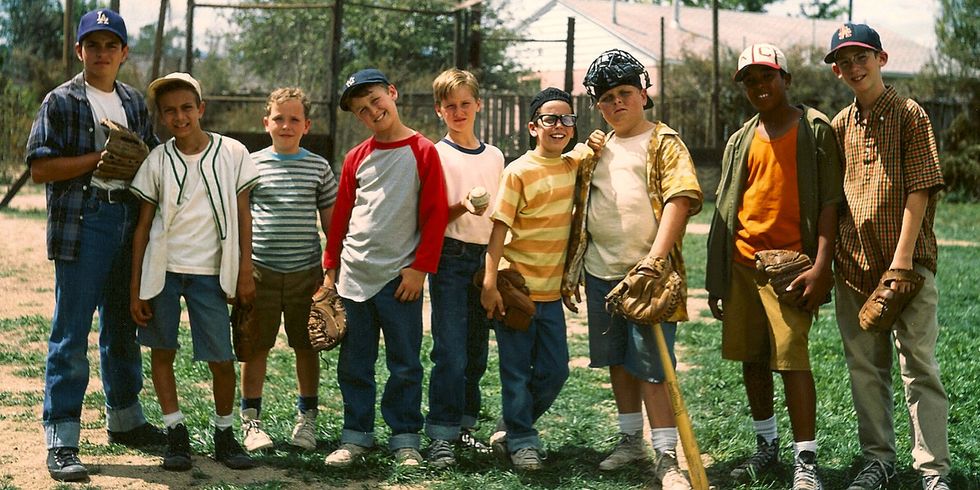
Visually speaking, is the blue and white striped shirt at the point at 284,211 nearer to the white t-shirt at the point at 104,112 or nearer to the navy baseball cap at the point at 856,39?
the white t-shirt at the point at 104,112

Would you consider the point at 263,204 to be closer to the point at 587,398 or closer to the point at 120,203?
the point at 120,203

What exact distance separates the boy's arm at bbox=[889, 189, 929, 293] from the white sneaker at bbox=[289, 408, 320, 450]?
263cm

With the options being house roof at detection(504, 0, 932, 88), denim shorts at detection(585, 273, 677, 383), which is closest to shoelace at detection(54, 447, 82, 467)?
denim shorts at detection(585, 273, 677, 383)


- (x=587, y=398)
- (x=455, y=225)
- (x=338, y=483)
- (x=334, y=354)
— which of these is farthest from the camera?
(x=334, y=354)

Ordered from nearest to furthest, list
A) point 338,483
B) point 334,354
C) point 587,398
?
point 338,483 < point 587,398 < point 334,354

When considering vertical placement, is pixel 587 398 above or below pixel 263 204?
below

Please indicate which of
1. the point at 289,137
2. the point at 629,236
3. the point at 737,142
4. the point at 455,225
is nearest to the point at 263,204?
the point at 289,137

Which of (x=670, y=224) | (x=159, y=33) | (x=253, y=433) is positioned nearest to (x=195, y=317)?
(x=253, y=433)

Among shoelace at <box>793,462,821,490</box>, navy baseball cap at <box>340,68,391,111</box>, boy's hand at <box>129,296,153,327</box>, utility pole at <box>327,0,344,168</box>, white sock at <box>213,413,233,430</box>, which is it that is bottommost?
shoelace at <box>793,462,821,490</box>

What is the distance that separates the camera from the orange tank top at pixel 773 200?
4406 millimetres

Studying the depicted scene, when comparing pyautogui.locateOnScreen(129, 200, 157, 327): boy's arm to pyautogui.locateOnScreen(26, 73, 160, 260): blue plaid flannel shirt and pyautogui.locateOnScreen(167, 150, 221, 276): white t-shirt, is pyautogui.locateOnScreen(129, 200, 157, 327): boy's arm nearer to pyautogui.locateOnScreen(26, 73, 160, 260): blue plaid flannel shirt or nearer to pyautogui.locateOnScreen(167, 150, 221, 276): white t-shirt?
pyautogui.locateOnScreen(167, 150, 221, 276): white t-shirt

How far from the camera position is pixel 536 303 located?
477 cm

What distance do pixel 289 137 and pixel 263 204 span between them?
330 mm

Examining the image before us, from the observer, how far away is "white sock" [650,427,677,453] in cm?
454
